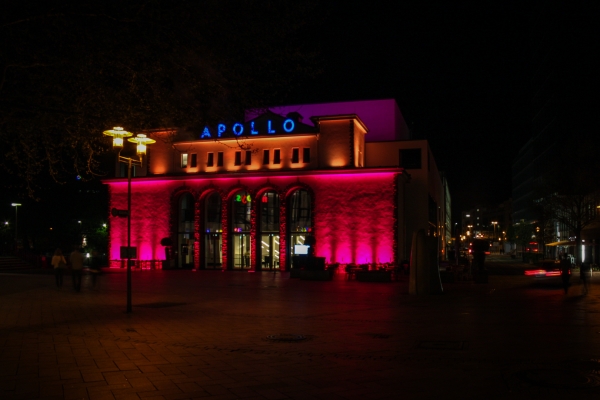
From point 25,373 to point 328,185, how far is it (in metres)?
31.3

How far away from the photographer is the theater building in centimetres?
3809

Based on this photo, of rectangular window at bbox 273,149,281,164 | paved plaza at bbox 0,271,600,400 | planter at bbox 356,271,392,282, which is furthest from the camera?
rectangular window at bbox 273,149,281,164

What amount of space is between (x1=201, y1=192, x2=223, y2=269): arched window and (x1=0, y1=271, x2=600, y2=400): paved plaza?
75.0 feet

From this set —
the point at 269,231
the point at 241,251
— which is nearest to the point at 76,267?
the point at 269,231

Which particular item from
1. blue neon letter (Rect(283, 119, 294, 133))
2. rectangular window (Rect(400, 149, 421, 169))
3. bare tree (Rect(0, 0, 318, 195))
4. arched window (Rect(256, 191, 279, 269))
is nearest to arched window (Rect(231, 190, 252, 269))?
arched window (Rect(256, 191, 279, 269))

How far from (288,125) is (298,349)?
31.0 metres

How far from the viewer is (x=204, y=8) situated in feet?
36.0

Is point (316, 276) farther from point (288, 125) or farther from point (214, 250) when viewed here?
point (214, 250)

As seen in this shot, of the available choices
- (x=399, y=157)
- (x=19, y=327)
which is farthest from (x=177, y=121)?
(x=399, y=157)

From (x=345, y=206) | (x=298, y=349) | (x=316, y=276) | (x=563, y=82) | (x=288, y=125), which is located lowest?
(x=316, y=276)

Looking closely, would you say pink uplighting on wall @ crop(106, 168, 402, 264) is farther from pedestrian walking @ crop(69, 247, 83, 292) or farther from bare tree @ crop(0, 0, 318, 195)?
bare tree @ crop(0, 0, 318, 195)

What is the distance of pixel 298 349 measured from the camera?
10.5 meters

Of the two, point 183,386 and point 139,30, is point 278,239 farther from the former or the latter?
point 183,386

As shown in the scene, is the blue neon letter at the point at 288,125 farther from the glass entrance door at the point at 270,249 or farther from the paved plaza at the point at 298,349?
the paved plaza at the point at 298,349
